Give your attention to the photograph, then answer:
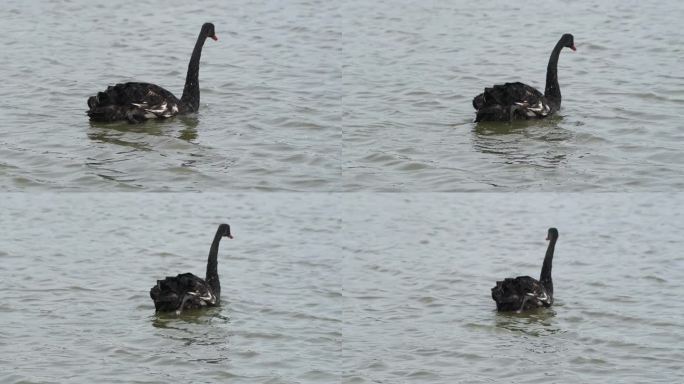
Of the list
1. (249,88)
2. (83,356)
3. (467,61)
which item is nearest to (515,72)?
(467,61)

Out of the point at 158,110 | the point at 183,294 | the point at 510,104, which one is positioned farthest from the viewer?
the point at 158,110

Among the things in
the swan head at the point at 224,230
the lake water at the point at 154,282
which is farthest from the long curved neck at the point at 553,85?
the swan head at the point at 224,230

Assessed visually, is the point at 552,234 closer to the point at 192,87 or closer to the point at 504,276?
the point at 504,276

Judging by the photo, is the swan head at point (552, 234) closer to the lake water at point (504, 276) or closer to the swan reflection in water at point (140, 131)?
the lake water at point (504, 276)

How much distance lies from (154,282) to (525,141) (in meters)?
3.38

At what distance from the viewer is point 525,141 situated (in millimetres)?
11375

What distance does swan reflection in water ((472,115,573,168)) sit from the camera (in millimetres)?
10883

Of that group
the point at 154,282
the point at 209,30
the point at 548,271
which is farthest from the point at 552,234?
the point at 209,30

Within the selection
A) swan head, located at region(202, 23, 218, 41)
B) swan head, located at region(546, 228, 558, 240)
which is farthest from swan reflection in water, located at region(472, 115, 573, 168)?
swan head, located at region(202, 23, 218, 41)

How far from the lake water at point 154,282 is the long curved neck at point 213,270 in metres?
→ 0.14

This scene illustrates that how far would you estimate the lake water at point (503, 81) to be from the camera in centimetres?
1062

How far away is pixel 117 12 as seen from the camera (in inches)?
650

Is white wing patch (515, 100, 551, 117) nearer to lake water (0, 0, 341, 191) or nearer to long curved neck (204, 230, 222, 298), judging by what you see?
lake water (0, 0, 341, 191)

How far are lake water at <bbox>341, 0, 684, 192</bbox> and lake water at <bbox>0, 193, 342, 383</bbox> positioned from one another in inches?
48.1
